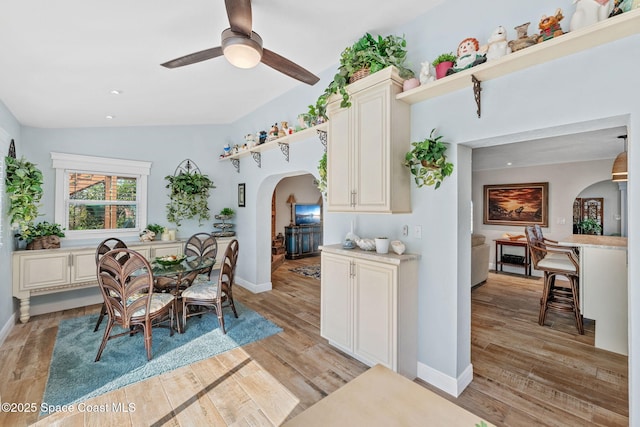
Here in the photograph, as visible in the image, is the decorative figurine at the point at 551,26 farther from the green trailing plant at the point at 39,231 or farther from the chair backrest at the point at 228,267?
the green trailing plant at the point at 39,231

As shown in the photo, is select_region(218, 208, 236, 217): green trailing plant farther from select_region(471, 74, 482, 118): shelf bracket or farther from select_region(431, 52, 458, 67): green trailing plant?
select_region(471, 74, 482, 118): shelf bracket

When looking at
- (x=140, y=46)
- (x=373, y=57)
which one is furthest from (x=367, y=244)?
(x=140, y=46)

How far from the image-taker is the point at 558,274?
3500 millimetres

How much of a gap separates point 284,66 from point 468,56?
1379mm

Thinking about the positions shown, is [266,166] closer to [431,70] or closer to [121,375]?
[431,70]

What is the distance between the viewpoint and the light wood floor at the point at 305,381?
1.95 metres

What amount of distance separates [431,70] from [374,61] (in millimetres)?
500

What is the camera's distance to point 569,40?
5.08 feet

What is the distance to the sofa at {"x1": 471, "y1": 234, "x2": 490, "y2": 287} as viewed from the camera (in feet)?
16.3

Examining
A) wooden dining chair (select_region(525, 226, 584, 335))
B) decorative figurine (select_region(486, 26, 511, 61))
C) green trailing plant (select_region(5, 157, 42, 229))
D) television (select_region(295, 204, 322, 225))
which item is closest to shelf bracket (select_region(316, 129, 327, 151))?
decorative figurine (select_region(486, 26, 511, 61))

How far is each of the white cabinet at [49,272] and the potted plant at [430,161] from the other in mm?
4378

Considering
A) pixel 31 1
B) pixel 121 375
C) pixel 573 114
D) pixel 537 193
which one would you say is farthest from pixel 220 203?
pixel 537 193

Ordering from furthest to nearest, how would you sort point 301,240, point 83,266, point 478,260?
point 301,240 → point 478,260 → point 83,266

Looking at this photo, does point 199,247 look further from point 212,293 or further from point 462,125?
point 462,125
